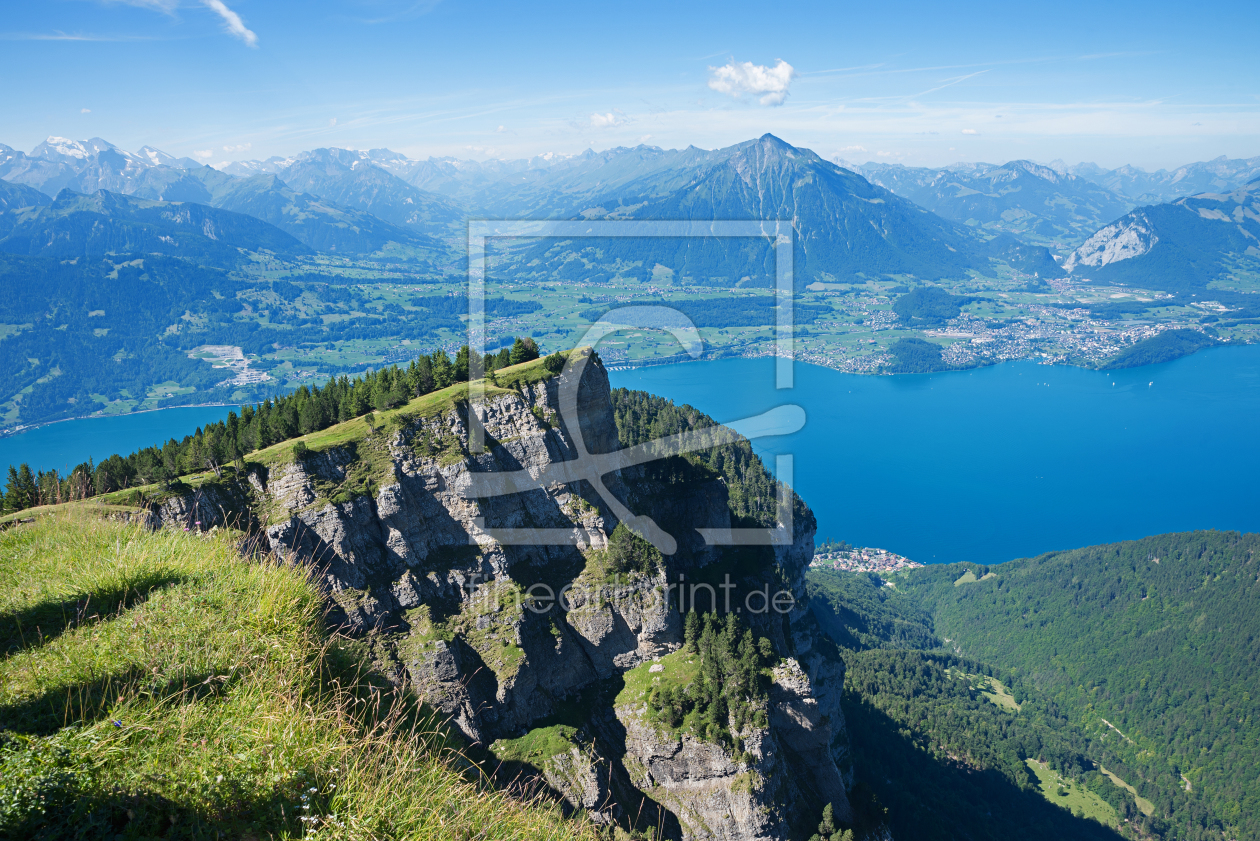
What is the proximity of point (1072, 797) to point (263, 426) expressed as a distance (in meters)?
79.7

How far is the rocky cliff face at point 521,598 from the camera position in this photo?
2719 centimetres

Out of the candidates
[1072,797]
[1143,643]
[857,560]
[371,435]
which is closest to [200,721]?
[371,435]

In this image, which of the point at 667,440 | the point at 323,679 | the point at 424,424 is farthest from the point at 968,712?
the point at 323,679

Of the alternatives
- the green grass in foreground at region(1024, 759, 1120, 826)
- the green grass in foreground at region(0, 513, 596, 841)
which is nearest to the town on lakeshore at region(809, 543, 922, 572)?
the green grass in foreground at region(1024, 759, 1120, 826)

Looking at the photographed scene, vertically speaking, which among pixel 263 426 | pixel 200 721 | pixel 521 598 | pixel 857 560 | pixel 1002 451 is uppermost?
pixel 200 721

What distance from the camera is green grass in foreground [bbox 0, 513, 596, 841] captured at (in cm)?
453

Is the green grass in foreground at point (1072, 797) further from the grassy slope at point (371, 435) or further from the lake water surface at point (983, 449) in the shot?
the grassy slope at point (371, 435)

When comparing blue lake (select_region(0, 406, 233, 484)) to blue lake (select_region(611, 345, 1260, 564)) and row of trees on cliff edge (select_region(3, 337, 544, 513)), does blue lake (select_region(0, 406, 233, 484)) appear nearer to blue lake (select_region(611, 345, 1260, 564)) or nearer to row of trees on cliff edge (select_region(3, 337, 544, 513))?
row of trees on cliff edge (select_region(3, 337, 544, 513))

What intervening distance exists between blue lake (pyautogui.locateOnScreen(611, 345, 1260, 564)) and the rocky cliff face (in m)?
80.2

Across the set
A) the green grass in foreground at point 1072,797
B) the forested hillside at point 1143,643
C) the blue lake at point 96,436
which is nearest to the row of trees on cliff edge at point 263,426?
the green grass in foreground at point 1072,797

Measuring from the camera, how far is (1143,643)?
88375 mm

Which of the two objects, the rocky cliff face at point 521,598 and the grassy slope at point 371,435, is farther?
the grassy slope at point 371,435

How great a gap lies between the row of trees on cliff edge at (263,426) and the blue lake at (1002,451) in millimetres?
84403

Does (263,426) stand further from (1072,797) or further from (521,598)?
(1072,797)
